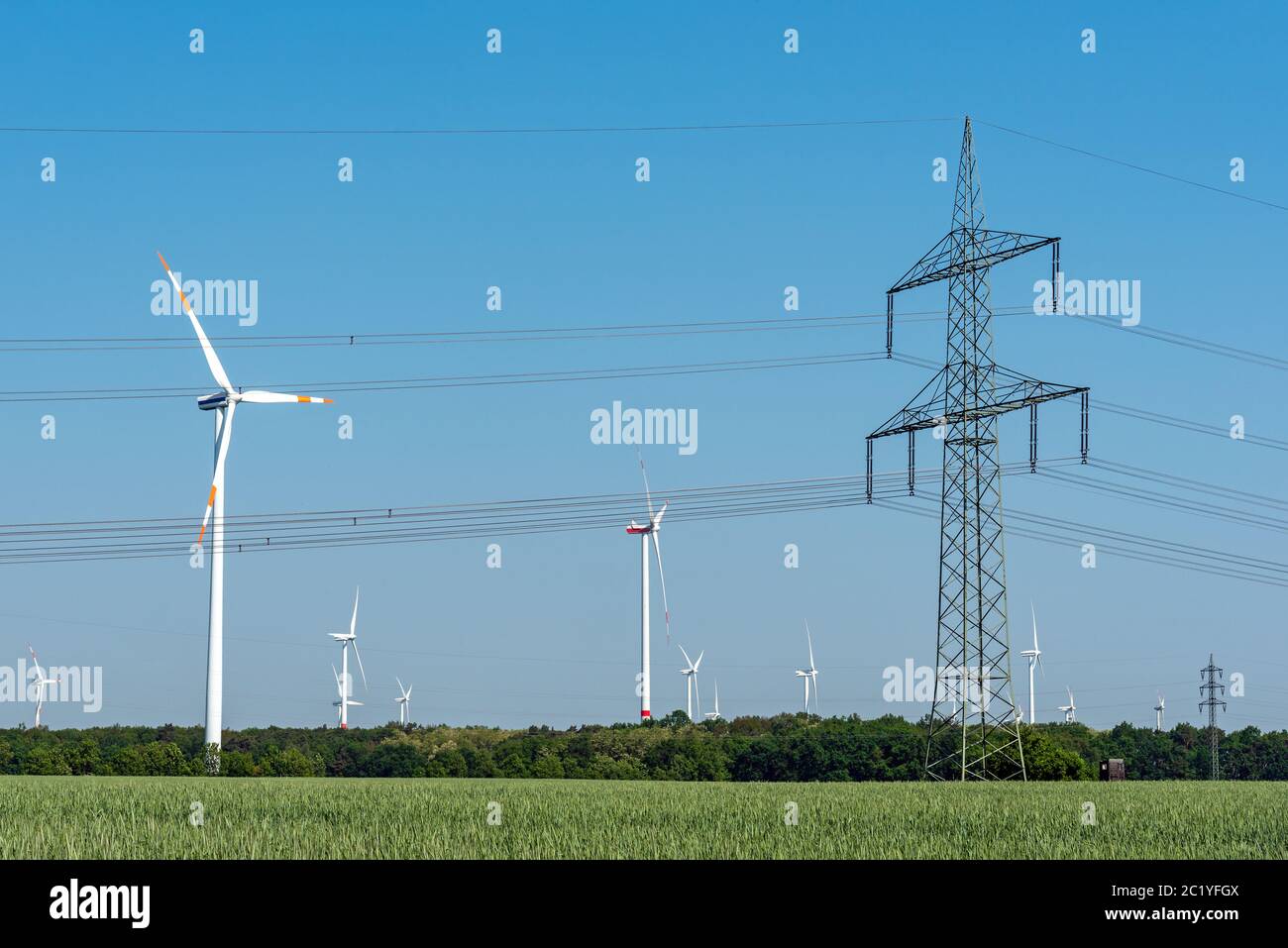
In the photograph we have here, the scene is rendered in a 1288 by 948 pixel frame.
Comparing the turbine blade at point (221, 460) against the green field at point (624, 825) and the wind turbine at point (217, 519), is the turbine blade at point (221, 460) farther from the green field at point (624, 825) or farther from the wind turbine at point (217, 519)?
the green field at point (624, 825)

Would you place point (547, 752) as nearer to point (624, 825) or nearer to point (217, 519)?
point (217, 519)

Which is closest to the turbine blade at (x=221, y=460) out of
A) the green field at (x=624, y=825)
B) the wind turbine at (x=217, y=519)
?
the wind turbine at (x=217, y=519)

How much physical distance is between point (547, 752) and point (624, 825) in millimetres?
113104

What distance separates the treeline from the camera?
134 meters

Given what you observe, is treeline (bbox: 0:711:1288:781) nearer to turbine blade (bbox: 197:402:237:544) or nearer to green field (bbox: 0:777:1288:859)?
turbine blade (bbox: 197:402:237:544)

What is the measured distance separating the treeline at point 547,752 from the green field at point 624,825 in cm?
7024

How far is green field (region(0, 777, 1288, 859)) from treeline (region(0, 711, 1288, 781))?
7024 centimetres

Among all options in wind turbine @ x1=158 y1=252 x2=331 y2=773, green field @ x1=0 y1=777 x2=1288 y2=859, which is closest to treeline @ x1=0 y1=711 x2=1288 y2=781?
wind turbine @ x1=158 y1=252 x2=331 y2=773

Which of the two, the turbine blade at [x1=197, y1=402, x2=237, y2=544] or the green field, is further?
the turbine blade at [x1=197, y1=402, x2=237, y2=544]

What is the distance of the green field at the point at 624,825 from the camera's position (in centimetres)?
3328
